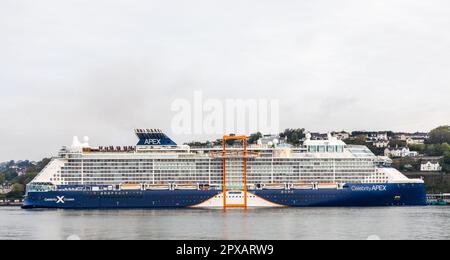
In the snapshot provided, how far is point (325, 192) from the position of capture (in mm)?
69938

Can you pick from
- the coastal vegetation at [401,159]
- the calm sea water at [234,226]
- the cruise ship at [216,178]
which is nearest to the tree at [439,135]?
the coastal vegetation at [401,159]

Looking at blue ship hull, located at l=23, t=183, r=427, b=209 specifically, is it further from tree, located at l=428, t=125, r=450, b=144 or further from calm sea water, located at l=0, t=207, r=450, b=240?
tree, located at l=428, t=125, r=450, b=144

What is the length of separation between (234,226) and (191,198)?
954 inches

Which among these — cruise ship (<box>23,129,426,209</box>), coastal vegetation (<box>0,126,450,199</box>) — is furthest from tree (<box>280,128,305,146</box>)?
cruise ship (<box>23,129,426,209</box>)

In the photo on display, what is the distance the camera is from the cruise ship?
69250mm

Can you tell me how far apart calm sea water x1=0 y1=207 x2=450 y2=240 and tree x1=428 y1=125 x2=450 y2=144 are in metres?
94.2

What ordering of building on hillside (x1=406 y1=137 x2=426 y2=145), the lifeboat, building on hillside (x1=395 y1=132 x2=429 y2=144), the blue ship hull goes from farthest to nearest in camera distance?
1. building on hillside (x1=395 y1=132 x2=429 y2=144)
2. building on hillside (x1=406 y1=137 x2=426 y2=145)
3. the lifeboat
4. the blue ship hull

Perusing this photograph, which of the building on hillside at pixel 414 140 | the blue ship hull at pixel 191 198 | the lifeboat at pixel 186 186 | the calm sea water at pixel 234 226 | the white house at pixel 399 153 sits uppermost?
the building on hillside at pixel 414 140

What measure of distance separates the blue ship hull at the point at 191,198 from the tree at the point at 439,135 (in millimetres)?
81142

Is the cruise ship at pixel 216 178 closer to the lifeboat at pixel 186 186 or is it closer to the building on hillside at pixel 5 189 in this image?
the lifeboat at pixel 186 186

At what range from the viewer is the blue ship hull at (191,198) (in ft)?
226
